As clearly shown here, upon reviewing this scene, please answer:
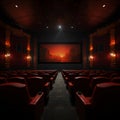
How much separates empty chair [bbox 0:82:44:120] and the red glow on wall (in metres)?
21.7

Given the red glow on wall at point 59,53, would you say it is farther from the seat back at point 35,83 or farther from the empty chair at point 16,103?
the empty chair at point 16,103

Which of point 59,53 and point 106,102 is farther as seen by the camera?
point 59,53

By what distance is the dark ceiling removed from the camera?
1147 cm

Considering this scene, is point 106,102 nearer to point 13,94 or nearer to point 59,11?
point 13,94

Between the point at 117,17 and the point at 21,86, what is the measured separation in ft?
45.5

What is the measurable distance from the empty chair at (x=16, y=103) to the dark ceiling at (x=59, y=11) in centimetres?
988

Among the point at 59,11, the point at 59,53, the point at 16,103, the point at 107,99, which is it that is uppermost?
the point at 59,11

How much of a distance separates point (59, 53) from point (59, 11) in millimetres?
11255

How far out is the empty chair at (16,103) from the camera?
2.23 meters

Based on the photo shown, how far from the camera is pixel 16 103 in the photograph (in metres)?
2.31

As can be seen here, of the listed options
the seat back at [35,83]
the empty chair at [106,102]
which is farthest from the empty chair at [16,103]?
the seat back at [35,83]

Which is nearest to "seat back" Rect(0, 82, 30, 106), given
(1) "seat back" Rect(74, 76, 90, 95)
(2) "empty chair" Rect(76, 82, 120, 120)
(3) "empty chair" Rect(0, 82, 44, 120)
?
(3) "empty chair" Rect(0, 82, 44, 120)

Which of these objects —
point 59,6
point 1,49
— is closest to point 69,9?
point 59,6

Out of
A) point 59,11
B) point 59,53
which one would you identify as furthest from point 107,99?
point 59,53
